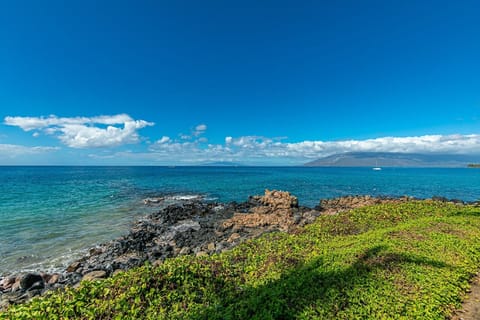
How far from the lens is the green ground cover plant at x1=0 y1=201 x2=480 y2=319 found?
17.5 feet

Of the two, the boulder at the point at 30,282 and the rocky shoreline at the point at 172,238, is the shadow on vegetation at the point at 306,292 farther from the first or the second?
the boulder at the point at 30,282

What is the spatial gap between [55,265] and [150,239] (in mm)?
5711

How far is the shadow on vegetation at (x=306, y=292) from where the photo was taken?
5324mm

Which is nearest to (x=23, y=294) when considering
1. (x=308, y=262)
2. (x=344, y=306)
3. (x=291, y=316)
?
(x=291, y=316)

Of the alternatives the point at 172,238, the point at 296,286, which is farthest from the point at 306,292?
the point at 172,238

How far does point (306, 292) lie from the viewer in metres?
6.01

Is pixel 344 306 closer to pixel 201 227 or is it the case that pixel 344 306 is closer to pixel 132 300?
pixel 132 300

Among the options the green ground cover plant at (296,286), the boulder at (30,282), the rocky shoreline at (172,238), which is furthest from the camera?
the rocky shoreline at (172,238)

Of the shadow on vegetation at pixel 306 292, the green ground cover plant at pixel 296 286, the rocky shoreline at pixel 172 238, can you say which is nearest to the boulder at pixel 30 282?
the rocky shoreline at pixel 172 238

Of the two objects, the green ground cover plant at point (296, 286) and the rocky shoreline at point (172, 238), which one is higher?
the green ground cover plant at point (296, 286)

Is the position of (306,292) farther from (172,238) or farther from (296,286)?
(172,238)

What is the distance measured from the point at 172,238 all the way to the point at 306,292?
1345 centimetres

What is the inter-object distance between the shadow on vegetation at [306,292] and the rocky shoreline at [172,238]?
583cm

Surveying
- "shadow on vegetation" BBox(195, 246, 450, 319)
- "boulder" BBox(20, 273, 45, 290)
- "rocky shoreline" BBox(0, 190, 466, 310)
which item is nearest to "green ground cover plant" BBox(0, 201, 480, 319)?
"shadow on vegetation" BBox(195, 246, 450, 319)
